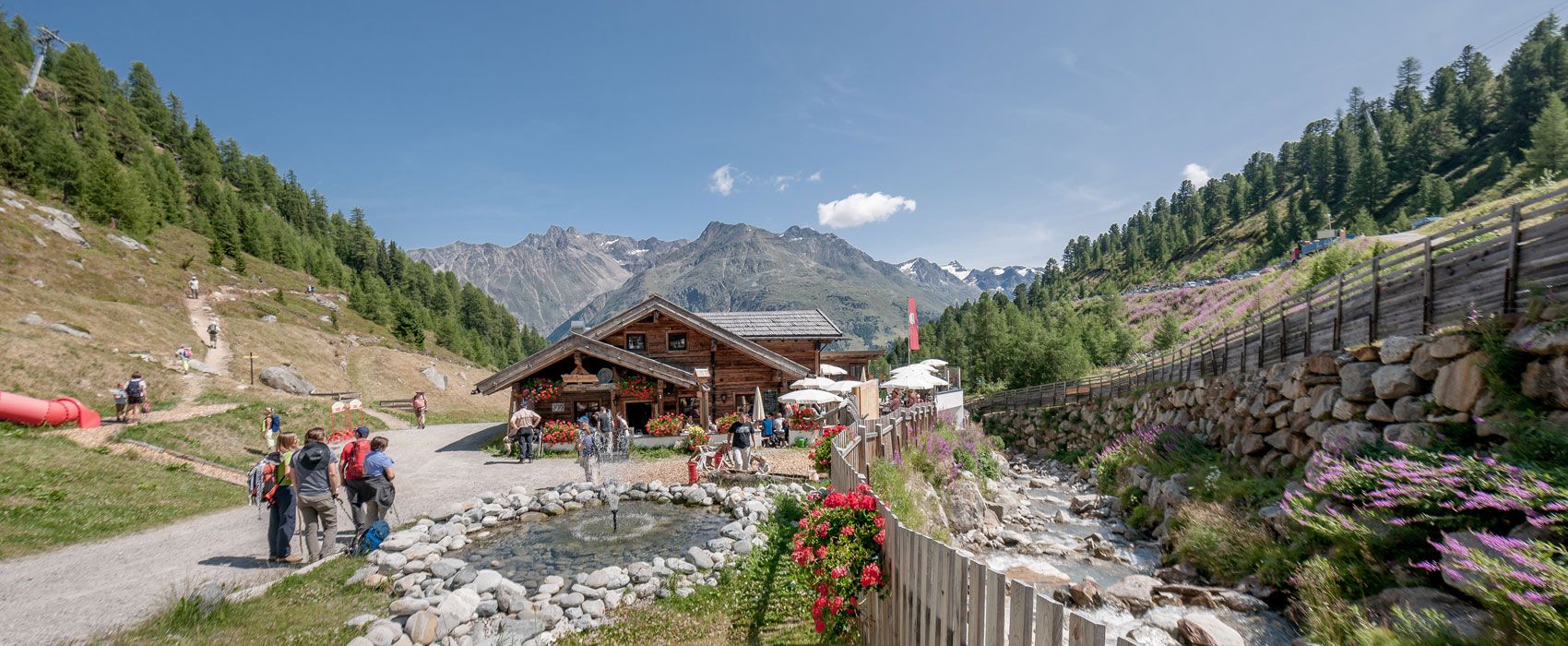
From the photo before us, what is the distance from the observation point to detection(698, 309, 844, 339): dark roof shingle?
3088 centimetres

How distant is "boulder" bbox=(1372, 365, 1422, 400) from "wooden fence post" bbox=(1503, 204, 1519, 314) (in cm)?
160

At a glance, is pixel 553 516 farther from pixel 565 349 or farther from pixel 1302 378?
pixel 1302 378

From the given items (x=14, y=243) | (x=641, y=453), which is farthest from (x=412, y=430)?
(x=14, y=243)

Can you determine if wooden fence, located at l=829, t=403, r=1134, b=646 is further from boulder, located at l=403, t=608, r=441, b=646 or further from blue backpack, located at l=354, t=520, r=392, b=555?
blue backpack, located at l=354, t=520, r=392, b=555

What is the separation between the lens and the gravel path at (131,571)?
6789 millimetres

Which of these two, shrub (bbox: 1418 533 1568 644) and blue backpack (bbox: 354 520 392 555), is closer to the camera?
shrub (bbox: 1418 533 1568 644)

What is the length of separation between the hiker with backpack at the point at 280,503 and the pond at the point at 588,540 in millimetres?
2494

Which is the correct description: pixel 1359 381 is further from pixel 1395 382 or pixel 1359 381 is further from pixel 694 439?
pixel 694 439

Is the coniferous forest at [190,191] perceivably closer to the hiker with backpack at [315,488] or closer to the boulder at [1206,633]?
the hiker with backpack at [315,488]

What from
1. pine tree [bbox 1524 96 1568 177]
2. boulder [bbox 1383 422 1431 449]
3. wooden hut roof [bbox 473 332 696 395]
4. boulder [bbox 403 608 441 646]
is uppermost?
pine tree [bbox 1524 96 1568 177]

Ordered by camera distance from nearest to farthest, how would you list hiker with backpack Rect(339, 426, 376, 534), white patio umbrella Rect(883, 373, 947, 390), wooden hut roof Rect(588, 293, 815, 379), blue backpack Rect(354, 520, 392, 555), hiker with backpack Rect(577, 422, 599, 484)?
blue backpack Rect(354, 520, 392, 555) < hiker with backpack Rect(339, 426, 376, 534) < hiker with backpack Rect(577, 422, 599, 484) < wooden hut roof Rect(588, 293, 815, 379) < white patio umbrella Rect(883, 373, 947, 390)

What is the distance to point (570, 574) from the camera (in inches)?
390

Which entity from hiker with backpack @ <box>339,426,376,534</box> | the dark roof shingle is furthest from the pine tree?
hiker with backpack @ <box>339,426,376,534</box>

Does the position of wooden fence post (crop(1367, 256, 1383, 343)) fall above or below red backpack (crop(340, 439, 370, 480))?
above
